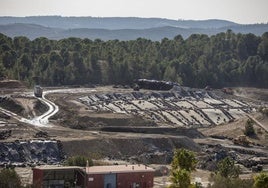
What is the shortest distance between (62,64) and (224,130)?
43.3 m

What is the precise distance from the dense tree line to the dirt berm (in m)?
46.1

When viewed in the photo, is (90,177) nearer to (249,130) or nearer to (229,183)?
(229,183)

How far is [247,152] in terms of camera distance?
8019 cm

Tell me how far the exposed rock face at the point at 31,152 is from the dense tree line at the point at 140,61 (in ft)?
159

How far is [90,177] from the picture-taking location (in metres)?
51.6

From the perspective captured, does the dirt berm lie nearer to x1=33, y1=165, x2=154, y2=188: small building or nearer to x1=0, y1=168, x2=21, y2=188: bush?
x1=33, y1=165, x2=154, y2=188: small building

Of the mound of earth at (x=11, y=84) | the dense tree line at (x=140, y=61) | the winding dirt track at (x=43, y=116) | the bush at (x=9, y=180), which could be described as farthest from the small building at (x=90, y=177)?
the dense tree line at (x=140, y=61)

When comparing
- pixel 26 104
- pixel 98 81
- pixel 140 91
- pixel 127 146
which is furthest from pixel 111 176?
pixel 98 81

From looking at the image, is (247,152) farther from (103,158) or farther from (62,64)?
(62,64)

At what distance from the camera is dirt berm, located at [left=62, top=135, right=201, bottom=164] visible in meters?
69.0

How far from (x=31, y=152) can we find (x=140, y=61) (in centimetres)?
7099

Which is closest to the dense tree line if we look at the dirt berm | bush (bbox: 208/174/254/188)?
the dirt berm

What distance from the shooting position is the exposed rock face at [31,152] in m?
65.2

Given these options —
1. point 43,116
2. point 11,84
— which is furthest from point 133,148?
point 11,84
